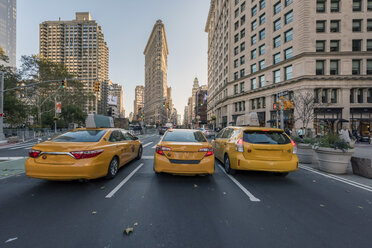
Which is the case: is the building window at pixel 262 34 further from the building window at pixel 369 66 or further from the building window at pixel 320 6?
the building window at pixel 369 66

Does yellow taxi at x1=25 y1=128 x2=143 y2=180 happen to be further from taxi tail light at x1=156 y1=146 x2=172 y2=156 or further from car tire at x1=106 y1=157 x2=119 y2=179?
taxi tail light at x1=156 y1=146 x2=172 y2=156

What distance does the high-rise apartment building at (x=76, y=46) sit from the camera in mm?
99188

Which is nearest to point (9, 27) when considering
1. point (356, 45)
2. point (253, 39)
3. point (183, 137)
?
point (253, 39)

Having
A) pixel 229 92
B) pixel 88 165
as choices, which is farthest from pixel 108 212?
pixel 229 92

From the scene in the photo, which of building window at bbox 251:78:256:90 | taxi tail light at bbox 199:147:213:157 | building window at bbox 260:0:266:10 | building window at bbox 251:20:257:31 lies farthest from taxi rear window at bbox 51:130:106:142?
building window at bbox 260:0:266:10

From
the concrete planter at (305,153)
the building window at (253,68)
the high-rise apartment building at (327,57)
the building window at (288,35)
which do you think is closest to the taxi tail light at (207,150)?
the concrete planter at (305,153)

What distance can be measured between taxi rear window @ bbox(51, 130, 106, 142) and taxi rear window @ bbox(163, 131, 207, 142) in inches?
81.9

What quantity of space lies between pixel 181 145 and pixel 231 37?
1619 inches

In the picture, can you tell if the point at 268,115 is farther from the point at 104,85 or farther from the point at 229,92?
the point at 104,85

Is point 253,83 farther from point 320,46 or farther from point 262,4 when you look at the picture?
point 262,4

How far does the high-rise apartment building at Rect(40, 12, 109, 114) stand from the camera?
Answer: 325 feet

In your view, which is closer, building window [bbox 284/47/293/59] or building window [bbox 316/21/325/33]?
building window [bbox 316/21/325/33]

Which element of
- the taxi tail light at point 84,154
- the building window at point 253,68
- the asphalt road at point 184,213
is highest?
the building window at point 253,68

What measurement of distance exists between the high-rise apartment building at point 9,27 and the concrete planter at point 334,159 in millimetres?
152380
